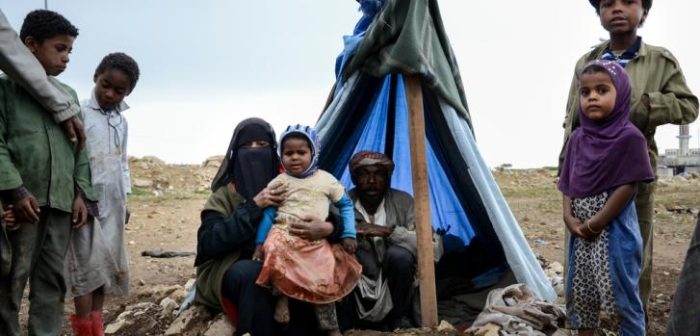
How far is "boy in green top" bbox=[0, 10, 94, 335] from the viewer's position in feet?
10.3

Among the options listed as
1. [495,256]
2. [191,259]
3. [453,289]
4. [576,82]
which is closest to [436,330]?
[453,289]

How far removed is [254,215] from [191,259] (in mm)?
4486

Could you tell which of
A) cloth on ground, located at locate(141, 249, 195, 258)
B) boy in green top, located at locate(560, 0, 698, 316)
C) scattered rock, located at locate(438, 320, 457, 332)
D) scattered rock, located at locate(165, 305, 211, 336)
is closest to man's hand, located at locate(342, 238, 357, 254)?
scattered rock, located at locate(438, 320, 457, 332)

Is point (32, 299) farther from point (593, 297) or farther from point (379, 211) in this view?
point (593, 297)

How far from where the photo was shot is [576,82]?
416 centimetres

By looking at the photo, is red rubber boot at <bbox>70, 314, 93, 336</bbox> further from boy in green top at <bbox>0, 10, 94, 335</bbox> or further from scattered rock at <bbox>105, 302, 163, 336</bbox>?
scattered rock at <bbox>105, 302, 163, 336</bbox>

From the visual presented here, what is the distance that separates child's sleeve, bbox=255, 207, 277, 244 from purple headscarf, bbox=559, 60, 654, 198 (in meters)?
1.75

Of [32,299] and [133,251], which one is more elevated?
[32,299]

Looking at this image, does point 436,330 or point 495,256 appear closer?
point 436,330

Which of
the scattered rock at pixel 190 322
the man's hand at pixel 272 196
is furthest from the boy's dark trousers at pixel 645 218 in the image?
the scattered rock at pixel 190 322

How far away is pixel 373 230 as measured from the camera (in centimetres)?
461

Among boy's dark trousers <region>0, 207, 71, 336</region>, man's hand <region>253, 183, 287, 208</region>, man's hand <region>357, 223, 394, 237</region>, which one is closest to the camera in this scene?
boy's dark trousers <region>0, 207, 71, 336</region>

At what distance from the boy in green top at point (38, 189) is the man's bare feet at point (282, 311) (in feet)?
3.80

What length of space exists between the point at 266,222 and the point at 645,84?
90.2 inches
